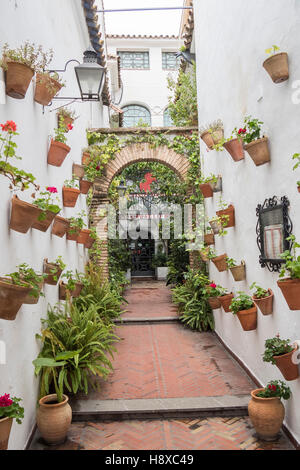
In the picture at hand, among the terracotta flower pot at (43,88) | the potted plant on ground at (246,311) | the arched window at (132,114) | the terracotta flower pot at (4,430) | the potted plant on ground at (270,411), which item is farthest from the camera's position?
the arched window at (132,114)

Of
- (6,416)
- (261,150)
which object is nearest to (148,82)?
(261,150)

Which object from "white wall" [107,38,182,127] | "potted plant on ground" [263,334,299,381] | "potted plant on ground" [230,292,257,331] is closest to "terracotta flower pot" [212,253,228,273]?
"potted plant on ground" [230,292,257,331]

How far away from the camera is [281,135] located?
3.19 m

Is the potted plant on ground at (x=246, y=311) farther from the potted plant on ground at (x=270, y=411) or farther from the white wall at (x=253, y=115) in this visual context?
the potted plant on ground at (x=270, y=411)

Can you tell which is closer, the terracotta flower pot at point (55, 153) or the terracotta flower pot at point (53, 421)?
the terracotta flower pot at point (53, 421)

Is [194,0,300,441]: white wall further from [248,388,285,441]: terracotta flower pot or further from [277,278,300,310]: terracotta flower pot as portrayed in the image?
[277,278,300,310]: terracotta flower pot

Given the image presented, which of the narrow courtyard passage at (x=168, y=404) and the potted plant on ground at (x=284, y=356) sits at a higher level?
the potted plant on ground at (x=284, y=356)

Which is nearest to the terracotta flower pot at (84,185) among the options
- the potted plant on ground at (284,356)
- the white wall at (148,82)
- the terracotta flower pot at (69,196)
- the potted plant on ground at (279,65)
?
the terracotta flower pot at (69,196)

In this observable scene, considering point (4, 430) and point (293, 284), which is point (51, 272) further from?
point (293, 284)

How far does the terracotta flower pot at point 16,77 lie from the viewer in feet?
9.12

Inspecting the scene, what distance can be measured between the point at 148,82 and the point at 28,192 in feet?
49.8

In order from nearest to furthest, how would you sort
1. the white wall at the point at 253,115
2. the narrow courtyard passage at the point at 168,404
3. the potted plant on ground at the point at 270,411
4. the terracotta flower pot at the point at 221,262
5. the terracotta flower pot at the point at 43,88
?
the white wall at the point at 253,115
the potted plant on ground at the point at 270,411
the narrow courtyard passage at the point at 168,404
the terracotta flower pot at the point at 43,88
the terracotta flower pot at the point at 221,262

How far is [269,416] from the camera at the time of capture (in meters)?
3.17

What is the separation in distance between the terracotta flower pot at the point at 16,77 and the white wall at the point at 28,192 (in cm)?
12
